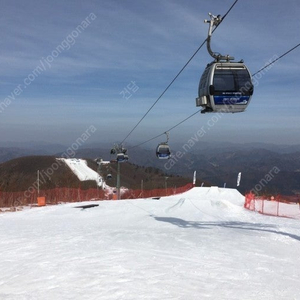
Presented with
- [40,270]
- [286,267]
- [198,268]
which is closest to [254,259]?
[286,267]

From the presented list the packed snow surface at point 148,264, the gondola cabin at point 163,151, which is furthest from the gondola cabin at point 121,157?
the packed snow surface at point 148,264

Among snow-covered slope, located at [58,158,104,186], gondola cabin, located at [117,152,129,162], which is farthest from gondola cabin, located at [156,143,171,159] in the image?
snow-covered slope, located at [58,158,104,186]

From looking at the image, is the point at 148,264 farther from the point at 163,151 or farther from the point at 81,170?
the point at 81,170

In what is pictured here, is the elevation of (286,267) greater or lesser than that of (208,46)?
lesser

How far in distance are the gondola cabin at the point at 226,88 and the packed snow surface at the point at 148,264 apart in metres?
4.37

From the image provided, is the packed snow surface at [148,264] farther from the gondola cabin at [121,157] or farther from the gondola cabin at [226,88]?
the gondola cabin at [121,157]

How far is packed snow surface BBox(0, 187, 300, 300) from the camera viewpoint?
6.46m

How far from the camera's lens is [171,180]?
606ft

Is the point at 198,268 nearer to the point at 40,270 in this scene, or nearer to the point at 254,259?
the point at 254,259

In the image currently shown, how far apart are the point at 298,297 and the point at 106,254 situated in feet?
15.9

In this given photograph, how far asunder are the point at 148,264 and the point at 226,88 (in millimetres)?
5562

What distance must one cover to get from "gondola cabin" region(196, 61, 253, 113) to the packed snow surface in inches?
172

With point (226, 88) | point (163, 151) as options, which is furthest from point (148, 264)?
point (163, 151)

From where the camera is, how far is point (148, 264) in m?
8.20
